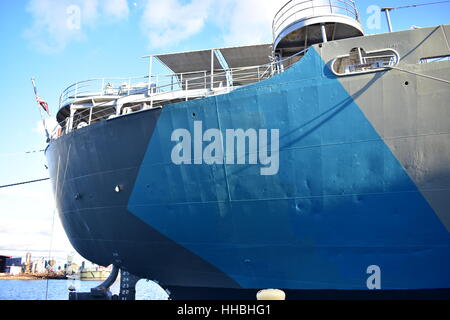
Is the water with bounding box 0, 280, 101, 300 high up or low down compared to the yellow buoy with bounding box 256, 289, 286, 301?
up

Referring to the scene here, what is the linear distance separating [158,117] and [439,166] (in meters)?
6.22

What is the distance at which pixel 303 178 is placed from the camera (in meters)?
6.79

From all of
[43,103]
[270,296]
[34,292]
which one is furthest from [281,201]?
[34,292]

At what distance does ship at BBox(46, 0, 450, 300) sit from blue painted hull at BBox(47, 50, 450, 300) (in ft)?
0.08

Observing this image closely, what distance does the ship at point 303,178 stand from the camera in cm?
629

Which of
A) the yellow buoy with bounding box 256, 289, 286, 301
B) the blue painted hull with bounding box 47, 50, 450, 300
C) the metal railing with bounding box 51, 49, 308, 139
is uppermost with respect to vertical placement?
the metal railing with bounding box 51, 49, 308, 139

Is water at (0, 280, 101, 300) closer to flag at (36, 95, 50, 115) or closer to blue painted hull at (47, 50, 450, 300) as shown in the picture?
flag at (36, 95, 50, 115)

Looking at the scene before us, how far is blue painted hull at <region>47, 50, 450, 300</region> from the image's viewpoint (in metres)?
6.36

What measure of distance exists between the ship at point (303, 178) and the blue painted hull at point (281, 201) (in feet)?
0.08

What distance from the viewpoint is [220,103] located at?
7.38 m

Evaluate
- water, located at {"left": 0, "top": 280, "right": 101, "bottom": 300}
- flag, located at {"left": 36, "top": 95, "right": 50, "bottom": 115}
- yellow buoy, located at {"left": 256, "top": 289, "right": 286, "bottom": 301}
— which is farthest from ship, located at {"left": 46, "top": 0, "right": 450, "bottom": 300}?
water, located at {"left": 0, "top": 280, "right": 101, "bottom": 300}

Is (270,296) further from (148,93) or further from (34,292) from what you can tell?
(34,292)
